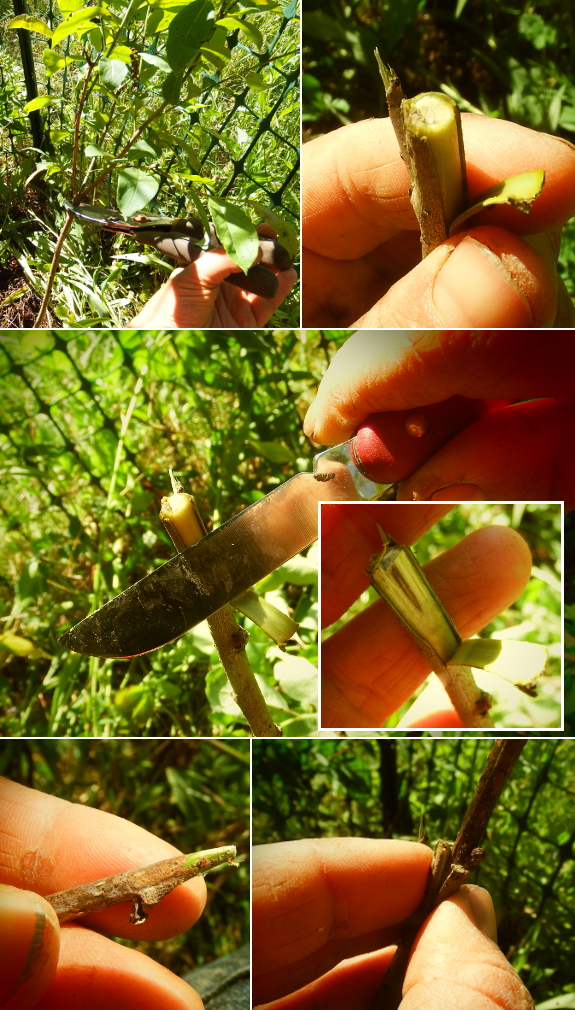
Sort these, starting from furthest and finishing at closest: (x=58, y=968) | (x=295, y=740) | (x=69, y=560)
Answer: (x=69, y=560)
(x=295, y=740)
(x=58, y=968)

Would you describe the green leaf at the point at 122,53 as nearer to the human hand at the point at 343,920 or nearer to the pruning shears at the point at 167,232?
the pruning shears at the point at 167,232

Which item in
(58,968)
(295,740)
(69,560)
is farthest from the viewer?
(69,560)

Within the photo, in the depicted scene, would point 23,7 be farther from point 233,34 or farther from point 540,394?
point 540,394

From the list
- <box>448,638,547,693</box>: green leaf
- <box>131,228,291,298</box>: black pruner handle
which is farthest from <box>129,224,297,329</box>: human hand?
<box>448,638,547,693</box>: green leaf

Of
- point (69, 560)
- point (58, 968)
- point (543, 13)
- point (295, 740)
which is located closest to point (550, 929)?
point (295, 740)

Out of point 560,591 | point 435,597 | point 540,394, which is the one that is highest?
point 540,394

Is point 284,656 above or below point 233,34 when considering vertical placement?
below
